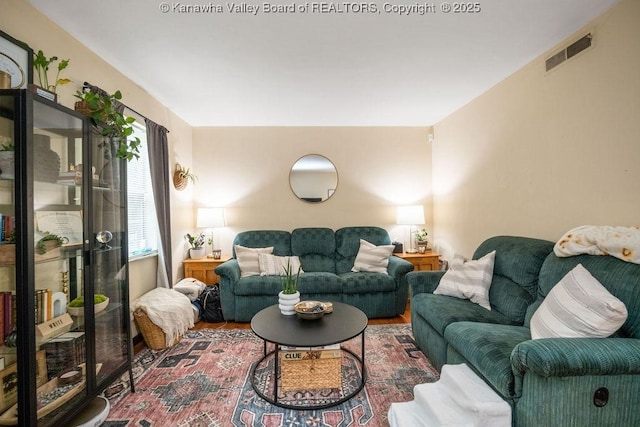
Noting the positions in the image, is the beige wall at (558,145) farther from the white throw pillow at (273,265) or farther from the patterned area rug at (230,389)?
the white throw pillow at (273,265)

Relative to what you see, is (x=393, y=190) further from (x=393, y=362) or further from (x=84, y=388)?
(x=84, y=388)

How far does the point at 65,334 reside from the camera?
1651mm

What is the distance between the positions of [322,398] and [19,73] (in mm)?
2674

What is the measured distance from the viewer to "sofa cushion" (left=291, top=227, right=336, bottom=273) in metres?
3.83

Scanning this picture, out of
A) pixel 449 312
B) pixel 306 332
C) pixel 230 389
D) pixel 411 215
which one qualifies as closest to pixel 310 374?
pixel 306 332

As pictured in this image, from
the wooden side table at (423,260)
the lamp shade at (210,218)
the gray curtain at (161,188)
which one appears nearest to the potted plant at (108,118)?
the gray curtain at (161,188)

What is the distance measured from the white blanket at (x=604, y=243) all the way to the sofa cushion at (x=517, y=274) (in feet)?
0.71

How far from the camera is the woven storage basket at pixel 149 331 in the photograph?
8.44ft

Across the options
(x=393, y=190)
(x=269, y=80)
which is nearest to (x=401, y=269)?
(x=393, y=190)

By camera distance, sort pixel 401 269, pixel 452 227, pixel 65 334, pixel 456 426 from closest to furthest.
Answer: pixel 456 426 < pixel 65 334 < pixel 401 269 < pixel 452 227

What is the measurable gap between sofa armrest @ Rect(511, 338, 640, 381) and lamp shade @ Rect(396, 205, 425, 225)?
267cm

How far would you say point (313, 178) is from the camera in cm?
423

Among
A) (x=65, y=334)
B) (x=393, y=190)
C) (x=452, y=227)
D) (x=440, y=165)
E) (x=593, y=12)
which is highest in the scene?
(x=593, y=12)

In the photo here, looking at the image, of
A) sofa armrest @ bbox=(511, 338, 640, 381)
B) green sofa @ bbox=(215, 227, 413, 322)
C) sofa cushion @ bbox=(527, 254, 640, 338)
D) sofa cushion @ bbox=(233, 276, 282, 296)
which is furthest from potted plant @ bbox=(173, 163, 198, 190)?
sofa cushion @ bbox=(527, 254, 640, 338)
